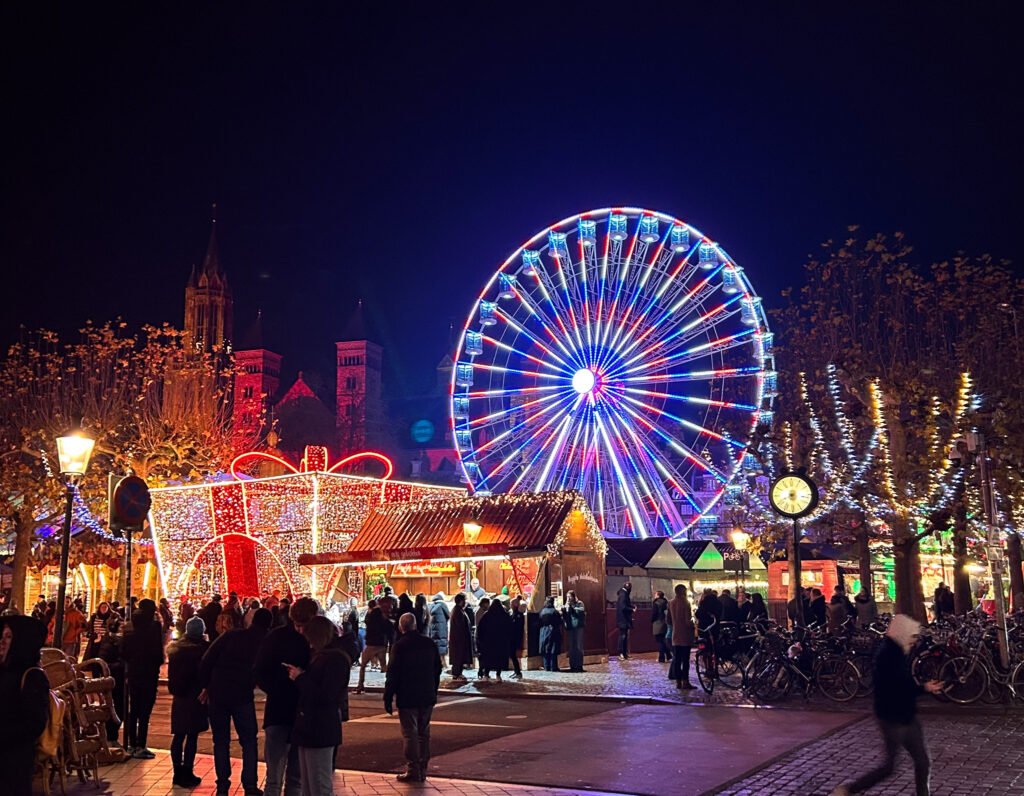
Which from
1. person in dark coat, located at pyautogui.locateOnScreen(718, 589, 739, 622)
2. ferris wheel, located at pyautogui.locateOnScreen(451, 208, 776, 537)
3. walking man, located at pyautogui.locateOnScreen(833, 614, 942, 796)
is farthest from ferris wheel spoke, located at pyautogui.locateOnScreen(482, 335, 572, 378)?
walking man, located at pyautogui.locateOnScreen(833, 614, 942, 796)

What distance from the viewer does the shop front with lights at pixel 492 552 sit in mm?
21953

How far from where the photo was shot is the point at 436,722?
45.3 ft

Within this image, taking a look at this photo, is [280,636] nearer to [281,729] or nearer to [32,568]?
[281,729]

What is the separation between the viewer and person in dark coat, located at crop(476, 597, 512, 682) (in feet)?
60.2

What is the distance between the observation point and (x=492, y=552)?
71.1 feet

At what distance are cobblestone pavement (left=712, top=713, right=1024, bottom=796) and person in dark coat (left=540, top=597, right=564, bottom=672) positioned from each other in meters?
8.70

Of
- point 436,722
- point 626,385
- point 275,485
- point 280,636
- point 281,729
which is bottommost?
point 436,722

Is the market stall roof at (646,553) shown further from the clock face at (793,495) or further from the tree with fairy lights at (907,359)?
the clock face at (793,495)

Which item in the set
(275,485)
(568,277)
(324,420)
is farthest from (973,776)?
(324,420)

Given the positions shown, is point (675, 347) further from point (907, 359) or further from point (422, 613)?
point (422, 613)

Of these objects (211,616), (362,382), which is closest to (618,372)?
(211,616)

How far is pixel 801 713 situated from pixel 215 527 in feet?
54.6

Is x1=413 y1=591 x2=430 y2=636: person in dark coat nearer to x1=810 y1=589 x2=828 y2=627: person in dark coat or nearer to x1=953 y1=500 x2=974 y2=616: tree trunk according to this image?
x1=810 y1=589 x2=828 y2=627: person in dark coat

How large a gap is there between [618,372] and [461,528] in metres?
8.68
